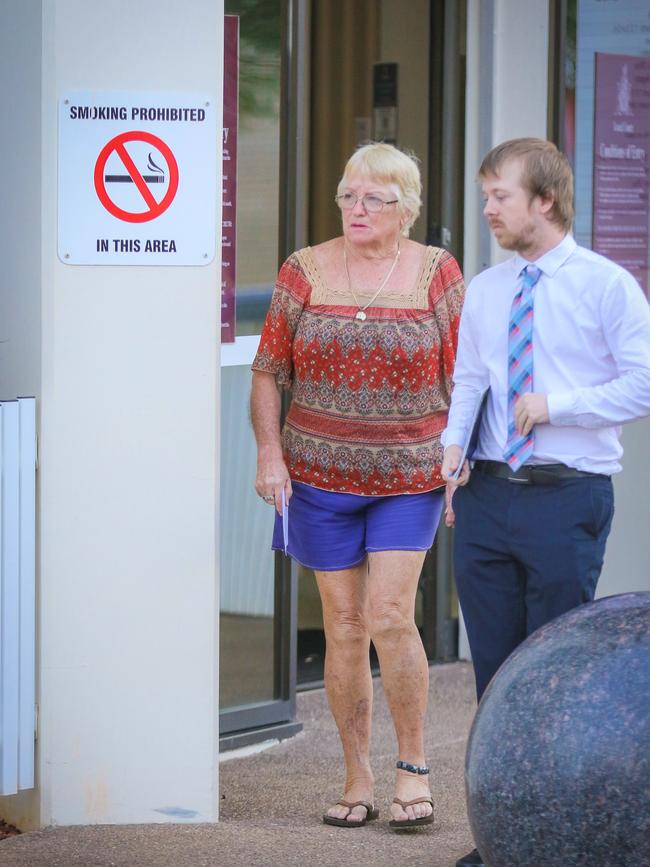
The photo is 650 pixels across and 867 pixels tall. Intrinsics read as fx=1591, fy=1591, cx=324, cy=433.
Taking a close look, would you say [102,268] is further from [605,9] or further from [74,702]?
[605,9]

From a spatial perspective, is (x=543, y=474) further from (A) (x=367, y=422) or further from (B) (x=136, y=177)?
(B) (x=136, y=177)

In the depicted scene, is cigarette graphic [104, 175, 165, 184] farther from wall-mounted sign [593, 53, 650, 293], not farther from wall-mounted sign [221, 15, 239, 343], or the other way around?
wall-mounted sign [593, 53, 650, 293]

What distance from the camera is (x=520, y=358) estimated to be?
14.1ft

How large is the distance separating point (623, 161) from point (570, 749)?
4.51 meters

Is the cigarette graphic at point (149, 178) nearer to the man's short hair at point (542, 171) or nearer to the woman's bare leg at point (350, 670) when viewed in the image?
the man's short hair at point (542, 171)

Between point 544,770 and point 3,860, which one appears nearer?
point 544,770

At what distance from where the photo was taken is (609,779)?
3.42 m

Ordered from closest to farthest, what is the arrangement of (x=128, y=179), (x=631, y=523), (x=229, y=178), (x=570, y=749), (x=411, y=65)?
(x=570, y=749)
(x=128, y=179)
(x=229, y=178)
(x=411, y=65)
(x=631, y=523)

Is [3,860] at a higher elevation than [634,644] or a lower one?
lower

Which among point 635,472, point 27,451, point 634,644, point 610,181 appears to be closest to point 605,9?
point 610,181

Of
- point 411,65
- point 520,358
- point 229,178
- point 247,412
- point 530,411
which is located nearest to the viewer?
point 530,411

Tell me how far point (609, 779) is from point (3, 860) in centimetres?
188

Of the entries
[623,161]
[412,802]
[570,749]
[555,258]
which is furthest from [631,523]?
[570,749]

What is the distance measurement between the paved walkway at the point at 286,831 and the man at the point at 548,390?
91cm
